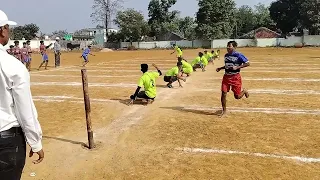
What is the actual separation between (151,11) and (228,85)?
196 feet

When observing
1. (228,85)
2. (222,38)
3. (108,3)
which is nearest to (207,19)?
(222,38)

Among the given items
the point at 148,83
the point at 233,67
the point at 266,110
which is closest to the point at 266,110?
the point at 266,110

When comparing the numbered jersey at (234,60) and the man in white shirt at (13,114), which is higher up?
the numbered jersey at (234,60)

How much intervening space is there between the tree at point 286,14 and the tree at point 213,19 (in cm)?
1239

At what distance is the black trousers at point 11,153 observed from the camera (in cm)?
248

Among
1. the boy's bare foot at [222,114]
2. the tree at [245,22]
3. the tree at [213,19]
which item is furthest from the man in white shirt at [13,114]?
the tree at [245,22]

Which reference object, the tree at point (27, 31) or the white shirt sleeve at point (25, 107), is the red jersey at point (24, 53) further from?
the tree at point (27, 31)

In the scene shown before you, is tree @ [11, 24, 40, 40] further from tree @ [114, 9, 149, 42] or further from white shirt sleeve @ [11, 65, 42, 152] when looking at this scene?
white shirt sleeve @ [11, 65, 42, 152]

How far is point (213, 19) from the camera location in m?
53.3

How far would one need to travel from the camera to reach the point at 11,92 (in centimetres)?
248

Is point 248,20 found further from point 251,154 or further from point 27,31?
point 251,154

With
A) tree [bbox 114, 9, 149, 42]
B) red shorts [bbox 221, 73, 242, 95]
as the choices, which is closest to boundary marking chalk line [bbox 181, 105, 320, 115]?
red shorts [bbox 221, 73, 242, 95]

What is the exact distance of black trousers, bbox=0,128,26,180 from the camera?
248cm

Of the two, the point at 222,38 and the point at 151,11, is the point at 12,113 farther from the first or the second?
the point at 151,11
